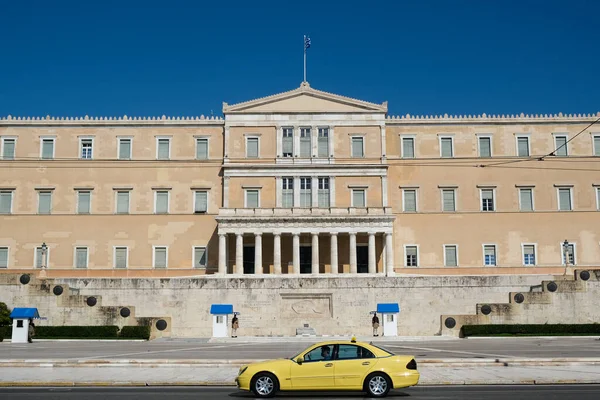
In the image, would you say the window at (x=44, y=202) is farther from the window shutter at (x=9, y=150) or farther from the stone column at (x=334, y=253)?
the stone column at (x=334, y=253)

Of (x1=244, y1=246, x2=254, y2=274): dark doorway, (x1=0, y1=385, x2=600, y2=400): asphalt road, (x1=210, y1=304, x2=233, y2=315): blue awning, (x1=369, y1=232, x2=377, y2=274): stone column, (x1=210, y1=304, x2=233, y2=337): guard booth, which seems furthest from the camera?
(x1=244, y1=246, x2=254, y2=274): dark doorway

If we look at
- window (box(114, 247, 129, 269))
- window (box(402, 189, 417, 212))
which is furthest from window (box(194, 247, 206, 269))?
window (box(402, 189, 417, 212))

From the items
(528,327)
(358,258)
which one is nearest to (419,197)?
(358,258)

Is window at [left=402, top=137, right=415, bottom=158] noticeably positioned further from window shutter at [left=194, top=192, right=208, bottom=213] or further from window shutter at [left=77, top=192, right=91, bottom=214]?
window shutter at [left=77, top=192, right=91, bottom=214]

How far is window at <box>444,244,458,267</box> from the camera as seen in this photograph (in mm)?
58522

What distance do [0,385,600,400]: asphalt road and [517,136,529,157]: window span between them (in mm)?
42633

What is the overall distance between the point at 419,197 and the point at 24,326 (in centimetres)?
3178

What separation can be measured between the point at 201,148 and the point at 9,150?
15.3 meters

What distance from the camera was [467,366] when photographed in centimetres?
2434

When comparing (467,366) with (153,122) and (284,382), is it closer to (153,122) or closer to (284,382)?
(284,382)

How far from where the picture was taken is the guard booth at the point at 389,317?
42.8 meters

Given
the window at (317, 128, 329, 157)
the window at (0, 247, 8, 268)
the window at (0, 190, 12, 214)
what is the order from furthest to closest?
the window at (317, 128, 329, 157)
the window at (0, 190, 12, 214)
the window at (0, 247, 8, 268)

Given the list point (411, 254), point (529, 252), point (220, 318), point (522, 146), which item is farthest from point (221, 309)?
point (522, 146)

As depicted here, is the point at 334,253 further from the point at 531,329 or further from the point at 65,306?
the point at 65,306
